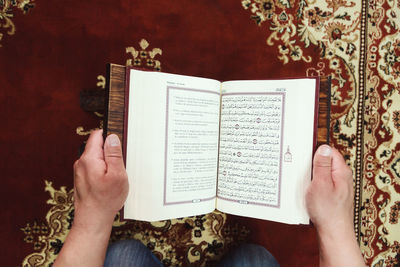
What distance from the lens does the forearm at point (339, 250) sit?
0.77 meters

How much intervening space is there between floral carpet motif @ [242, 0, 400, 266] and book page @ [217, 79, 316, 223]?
39cm

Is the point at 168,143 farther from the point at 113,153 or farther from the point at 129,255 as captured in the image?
the point at 129,255

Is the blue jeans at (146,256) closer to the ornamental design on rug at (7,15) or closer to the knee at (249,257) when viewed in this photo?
the knee at (249,257)

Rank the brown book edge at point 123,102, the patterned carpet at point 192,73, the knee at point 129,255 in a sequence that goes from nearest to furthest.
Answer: the brown book edge at point 123,102 → the knee at point 129,255 → the patterned carpet at point 192,73

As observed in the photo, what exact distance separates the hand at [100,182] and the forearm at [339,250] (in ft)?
1.84

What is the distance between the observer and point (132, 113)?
742mm

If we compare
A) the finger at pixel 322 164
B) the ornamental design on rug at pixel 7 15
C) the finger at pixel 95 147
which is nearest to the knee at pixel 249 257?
the finger at pixel 322 164

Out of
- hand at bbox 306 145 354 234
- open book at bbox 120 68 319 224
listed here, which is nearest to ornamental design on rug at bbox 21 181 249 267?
open book at bbox 120 68 319 224

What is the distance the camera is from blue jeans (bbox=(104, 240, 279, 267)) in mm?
916

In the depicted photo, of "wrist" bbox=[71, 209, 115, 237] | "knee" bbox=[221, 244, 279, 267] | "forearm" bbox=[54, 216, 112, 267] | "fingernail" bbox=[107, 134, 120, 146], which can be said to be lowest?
"knee" bbox=[221, 244, 279, 267]

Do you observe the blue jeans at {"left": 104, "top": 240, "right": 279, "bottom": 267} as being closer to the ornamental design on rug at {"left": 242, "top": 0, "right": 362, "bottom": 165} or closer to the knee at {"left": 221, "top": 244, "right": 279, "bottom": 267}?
the knee at {"left": 221, "top": 244, "right": 279, "bottom": 267}

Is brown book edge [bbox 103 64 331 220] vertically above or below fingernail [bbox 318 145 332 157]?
above

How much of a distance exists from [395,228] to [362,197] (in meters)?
0.19

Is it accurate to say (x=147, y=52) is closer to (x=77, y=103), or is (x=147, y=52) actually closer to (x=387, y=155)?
(x=77, y=103)
